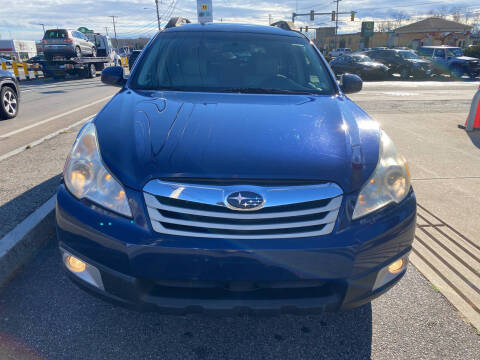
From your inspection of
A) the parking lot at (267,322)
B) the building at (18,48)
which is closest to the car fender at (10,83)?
the parking lot at (267,322)

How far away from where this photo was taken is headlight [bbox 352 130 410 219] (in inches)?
69.7

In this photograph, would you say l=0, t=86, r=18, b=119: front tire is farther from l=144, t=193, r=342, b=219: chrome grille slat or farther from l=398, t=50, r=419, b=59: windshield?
l=398, t=50, r=419, b=59: windshield

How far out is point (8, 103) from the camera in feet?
27.6

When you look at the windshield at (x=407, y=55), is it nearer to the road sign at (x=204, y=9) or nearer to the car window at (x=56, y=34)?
the road sign at (x=204, y=9)

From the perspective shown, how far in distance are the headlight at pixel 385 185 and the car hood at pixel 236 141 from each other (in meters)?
0.05

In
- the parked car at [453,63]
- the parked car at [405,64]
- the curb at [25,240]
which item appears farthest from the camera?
the parked car at [453,63]

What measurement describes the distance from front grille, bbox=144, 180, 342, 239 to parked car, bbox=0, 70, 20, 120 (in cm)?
818

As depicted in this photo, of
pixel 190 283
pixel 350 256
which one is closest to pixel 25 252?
pixel 190 283

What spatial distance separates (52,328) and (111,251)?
83 cm

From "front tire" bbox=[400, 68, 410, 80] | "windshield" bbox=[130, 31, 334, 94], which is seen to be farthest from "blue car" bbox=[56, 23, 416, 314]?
"front tire" bbox=[400, 68, 410, 80]

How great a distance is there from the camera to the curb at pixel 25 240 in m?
2.55

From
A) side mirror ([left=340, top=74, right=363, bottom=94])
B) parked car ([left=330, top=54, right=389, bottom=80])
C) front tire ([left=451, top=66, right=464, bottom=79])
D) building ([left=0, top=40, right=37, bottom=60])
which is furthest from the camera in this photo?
building ([left=0, top=40, right=37, bottom=60])

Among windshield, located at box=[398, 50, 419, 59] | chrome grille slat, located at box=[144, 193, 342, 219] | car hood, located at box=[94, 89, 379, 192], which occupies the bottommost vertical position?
windshield, located at box=[398, 50, 419, 59]

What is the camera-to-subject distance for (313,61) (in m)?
3.32
